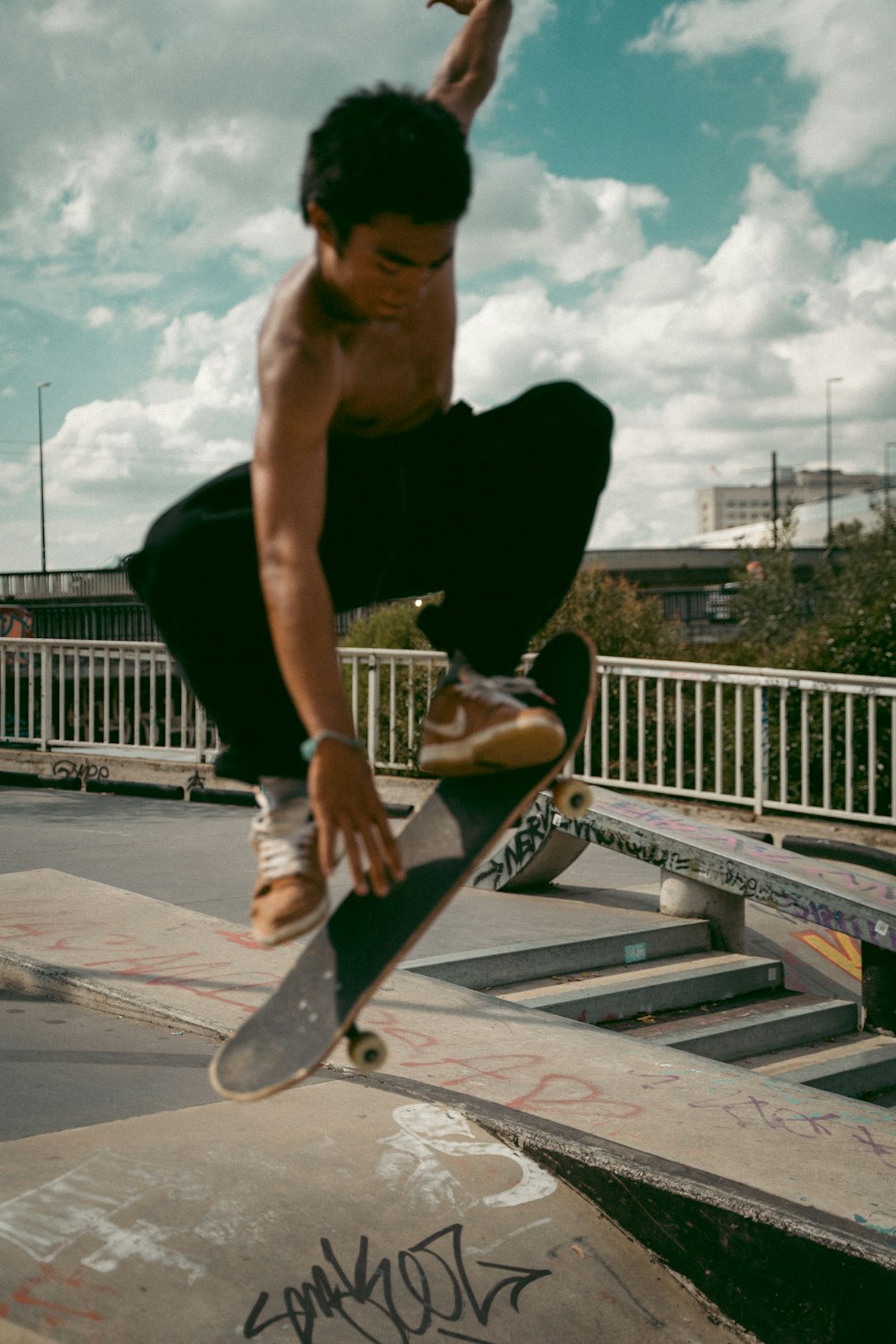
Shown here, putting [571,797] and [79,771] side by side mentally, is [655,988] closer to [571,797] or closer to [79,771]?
[571,797]

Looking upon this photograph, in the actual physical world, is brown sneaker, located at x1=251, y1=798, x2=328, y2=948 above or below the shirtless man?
below

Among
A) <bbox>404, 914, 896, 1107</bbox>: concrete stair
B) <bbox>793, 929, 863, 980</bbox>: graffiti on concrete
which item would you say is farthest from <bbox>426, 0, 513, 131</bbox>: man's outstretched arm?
<bbox>793, 929, 863, 980</bbox>: graffiti on concrete

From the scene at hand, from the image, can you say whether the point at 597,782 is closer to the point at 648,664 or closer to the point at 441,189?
the point at 648,664

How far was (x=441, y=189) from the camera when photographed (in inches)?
65.3

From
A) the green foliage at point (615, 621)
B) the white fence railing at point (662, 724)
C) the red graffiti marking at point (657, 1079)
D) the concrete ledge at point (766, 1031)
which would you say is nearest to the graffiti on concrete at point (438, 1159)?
the red graffiti marking at point (657, 1079)

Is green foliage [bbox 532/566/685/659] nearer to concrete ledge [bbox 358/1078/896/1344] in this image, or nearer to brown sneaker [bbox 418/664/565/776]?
concrete ledge [bbox 358/1078/896/1344]

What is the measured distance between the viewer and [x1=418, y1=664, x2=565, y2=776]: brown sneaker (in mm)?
1955

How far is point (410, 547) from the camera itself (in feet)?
7.24

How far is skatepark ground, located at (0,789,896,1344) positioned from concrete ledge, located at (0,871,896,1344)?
0.01 metres

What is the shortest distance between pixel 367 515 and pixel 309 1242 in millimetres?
2136

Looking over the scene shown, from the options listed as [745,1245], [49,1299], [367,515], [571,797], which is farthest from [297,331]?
[745,1245]

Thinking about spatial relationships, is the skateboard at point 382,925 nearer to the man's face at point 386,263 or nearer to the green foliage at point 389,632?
the man's face at point 386,263

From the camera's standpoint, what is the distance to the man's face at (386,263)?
1677 millimetres

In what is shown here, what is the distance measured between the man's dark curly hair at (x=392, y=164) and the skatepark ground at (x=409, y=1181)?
2423 mm
